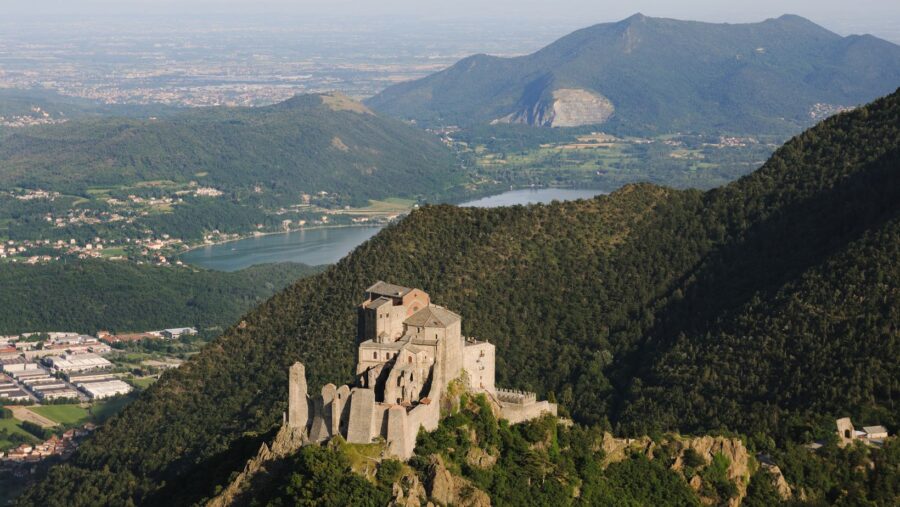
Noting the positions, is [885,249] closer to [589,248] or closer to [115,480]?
[589,248]

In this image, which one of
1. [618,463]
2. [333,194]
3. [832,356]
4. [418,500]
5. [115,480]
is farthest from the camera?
[333,194]

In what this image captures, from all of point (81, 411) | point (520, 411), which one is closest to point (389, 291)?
point (520, 411)

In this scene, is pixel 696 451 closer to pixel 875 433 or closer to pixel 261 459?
pixel 875 433

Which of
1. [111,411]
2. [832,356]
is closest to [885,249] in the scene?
[832,356]

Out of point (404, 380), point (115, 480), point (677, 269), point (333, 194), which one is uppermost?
point (404, 380)

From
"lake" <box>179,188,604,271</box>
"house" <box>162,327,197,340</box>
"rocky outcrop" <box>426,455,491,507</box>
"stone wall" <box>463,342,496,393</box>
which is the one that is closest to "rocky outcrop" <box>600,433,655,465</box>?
"stone wall" <box>463,342,496,393</box>

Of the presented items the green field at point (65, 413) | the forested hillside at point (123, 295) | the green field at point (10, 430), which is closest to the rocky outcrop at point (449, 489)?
the green field at point (10, 430)

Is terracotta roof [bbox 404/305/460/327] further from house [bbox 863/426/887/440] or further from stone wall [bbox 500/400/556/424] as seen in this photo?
house [bbox 863/426/887/440]
